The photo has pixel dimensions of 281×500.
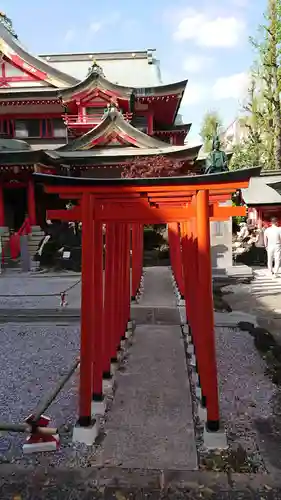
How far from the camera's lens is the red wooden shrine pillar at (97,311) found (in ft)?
14.1

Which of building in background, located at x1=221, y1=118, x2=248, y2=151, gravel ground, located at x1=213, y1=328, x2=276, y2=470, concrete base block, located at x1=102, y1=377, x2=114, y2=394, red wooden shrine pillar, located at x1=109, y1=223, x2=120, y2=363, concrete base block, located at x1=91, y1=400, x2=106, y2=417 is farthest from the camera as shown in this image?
building in background, located at x1=221, y1=118, x2=248, y2=151

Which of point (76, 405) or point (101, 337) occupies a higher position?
point (101, 337)

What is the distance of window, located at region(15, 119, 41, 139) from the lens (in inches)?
852

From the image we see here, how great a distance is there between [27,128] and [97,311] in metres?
19.6

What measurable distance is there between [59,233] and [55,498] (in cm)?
1571

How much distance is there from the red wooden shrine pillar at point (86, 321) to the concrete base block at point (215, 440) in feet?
3.90

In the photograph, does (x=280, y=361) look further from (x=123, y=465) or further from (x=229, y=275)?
(x=229, y=275)

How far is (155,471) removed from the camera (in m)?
3.46

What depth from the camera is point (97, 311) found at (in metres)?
4.51

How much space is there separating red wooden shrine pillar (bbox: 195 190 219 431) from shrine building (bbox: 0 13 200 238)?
13906mm

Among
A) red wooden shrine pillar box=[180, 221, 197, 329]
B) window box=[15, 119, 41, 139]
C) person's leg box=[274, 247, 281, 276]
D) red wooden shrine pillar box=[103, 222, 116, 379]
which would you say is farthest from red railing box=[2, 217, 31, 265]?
red wooden shrine pillar box=[103, 222, 116, 379]

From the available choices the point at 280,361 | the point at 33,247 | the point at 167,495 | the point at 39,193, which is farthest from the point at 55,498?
the point at 39,193

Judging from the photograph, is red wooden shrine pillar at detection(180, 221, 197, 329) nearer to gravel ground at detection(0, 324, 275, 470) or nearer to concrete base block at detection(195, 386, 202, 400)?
concrete base block at detection(195, 386, 202, 400)

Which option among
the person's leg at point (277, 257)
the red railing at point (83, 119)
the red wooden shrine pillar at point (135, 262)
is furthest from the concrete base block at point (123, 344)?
the red railing at point (83, 119)
